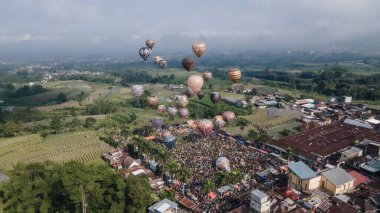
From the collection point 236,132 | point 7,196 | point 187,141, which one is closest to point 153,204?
point 7,196

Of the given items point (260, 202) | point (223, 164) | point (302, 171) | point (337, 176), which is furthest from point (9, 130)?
point (337, 176)

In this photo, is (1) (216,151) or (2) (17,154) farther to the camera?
(2) (17,154)

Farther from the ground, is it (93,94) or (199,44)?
(199,44)

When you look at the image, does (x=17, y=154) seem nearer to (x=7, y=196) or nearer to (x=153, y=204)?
(x=7, y=196)

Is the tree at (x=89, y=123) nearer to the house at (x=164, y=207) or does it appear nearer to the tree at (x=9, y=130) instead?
the tree at (x=9, y=130)

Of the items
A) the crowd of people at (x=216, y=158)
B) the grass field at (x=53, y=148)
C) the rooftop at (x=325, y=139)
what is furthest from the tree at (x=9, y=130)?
the rooftop at (x=325, y=139)

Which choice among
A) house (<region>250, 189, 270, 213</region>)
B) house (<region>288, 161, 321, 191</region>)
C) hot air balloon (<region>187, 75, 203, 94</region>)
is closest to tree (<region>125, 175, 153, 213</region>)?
house (<region>250, 189, 270, 213</region>)
